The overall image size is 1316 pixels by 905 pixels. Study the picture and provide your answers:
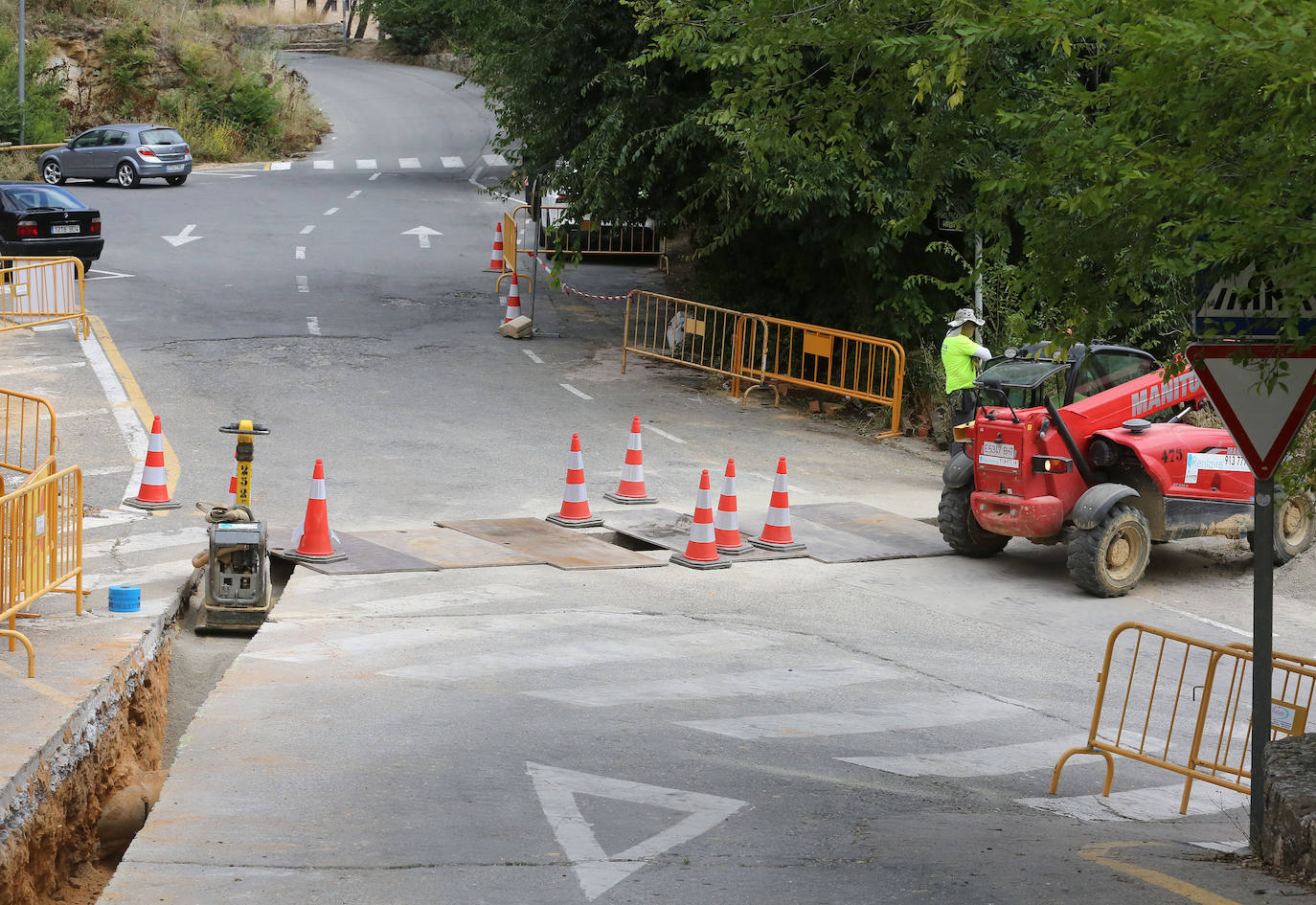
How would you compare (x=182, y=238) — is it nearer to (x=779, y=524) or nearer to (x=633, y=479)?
(x=633, y=479)

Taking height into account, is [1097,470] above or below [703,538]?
above

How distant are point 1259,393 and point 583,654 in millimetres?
5081

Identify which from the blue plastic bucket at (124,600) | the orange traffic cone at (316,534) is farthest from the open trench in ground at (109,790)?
the orange traffic cone at (316,534)

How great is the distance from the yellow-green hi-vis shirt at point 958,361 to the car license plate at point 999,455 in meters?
3.29

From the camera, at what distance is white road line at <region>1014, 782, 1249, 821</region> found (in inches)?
296

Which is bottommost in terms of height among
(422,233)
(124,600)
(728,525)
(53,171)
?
(124,600)

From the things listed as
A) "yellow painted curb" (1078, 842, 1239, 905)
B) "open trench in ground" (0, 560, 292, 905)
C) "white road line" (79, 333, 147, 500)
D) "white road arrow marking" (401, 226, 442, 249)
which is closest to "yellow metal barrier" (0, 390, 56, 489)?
"white road line" (79, 333, 147, 500)

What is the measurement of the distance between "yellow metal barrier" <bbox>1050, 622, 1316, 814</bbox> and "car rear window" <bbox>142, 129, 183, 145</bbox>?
3081cm

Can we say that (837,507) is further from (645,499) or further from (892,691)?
(892,691)

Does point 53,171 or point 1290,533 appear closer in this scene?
point 1290,533

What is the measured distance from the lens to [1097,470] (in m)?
12.4

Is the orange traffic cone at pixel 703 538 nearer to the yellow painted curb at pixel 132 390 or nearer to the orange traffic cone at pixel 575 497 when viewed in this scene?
the orange traffic cone at pixel 575 497

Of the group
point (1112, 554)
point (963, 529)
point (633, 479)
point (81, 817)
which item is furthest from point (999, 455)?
point (81, 817)

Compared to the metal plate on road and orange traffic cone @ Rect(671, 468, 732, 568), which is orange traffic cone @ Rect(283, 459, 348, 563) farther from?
orange traffic cone @ Rect(671, 468, 732, 568)
